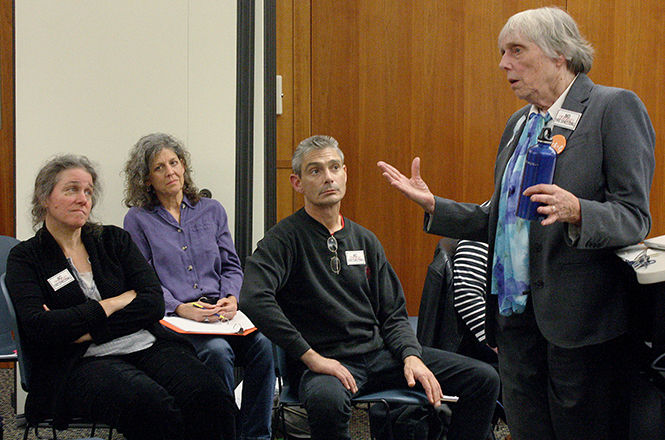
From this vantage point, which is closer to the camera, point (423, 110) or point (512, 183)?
point (512, 183)

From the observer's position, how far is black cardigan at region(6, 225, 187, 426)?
208cm

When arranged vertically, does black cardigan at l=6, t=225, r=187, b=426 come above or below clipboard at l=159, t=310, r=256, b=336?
above

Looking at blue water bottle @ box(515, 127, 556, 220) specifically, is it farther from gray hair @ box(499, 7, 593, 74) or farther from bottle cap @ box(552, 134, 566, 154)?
gray hair @ box(499, 7, 593, 74)

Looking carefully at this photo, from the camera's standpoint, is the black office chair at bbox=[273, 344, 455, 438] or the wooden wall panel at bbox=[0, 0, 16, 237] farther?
the wooden wall panel at bbox=[0, 0, 16, 237]

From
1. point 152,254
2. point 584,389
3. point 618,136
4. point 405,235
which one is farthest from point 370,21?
point 584,389

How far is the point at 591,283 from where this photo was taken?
1.50 metres

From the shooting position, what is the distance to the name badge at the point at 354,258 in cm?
235

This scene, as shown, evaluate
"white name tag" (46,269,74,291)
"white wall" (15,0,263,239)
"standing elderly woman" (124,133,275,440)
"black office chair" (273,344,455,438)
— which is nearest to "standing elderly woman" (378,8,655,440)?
"black office chair" (273,344,455,438)

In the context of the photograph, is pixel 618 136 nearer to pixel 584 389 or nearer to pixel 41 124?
pixel 584 389

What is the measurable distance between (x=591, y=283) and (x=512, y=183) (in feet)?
1.03

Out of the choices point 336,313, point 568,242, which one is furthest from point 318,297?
point 568,242

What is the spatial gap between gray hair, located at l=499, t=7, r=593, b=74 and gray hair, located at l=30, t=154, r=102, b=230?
5.49ft

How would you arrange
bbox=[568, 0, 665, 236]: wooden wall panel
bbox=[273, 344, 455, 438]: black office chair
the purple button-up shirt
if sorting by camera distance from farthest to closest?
bbox=[568, 0, 665, 236]: wooden wall panel < the purple button-up shirt < bbox=[273, 344, 455, 438]: black office chair

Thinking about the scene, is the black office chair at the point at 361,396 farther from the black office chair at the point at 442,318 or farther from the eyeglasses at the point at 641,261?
the eyeglasses at the point at 641,261
